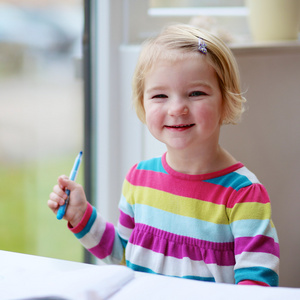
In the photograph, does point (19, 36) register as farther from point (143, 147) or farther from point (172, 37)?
point (172, 37)

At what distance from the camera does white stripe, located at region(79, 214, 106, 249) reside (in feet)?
3.13

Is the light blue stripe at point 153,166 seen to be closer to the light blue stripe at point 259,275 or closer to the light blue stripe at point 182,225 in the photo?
the light blue stripe at point 182,225

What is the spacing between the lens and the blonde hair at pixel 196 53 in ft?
2.77

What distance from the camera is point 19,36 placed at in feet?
4.27

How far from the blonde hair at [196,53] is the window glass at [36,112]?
52 centimetres

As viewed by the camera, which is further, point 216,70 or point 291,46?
point 291,46

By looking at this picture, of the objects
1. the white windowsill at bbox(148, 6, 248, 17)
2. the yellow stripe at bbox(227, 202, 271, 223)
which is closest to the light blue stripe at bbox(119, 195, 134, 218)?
the yellow stripe at bbox(227, 202, 271, 223)

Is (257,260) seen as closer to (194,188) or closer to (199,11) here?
(194,188)

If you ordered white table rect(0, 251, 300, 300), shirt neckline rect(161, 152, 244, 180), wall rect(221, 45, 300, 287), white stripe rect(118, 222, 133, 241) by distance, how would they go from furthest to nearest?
wall rect(221, 45, 300, 287) → white stripe rect(118, 222, 133, 241) → shirt neckline rect(161, 152, 244, 180) → white table rect(0, 251, 300, 300)

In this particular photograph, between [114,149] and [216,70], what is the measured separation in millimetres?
586

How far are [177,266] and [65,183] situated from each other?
0.79 feet

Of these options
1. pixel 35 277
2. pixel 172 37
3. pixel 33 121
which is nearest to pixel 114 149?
pixel 33 121

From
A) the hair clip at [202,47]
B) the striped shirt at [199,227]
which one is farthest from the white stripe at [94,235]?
the hair clip at [202,47]

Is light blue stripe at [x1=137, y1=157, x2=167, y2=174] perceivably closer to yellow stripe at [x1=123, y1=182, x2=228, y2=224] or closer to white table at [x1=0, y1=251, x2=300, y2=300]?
yellow stripe at [x1=123, y1=182, x2=228, y2=224]
